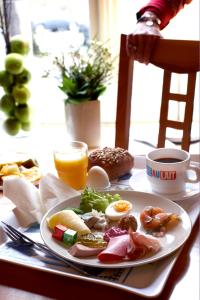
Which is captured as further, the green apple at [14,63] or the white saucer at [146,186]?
the green apple at [14,63]

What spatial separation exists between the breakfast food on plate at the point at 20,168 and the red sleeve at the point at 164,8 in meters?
0.52

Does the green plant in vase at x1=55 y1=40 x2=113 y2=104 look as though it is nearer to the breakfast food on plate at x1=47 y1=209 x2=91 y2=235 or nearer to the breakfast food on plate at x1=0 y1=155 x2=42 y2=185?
the breakfast food on plate at x1=0 y1=155 x2=42 y2=185

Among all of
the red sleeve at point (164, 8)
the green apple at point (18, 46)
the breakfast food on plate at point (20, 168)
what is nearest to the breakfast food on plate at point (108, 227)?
the breakfast food on plate at point (20, 168)

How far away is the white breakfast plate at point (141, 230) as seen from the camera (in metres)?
0.66

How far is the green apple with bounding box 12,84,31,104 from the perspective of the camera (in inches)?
72.0

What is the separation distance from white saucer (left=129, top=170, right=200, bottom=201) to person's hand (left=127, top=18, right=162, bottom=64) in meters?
0.35

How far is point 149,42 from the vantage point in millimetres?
1201

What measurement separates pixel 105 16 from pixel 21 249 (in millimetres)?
1481

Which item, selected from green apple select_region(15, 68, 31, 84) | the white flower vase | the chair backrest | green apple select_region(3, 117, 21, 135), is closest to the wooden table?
the chair backrest

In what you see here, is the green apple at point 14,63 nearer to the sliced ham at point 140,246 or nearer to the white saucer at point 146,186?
the white saucer at point 146,186

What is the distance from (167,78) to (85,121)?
0.47 m

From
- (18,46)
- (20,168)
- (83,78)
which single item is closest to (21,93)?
(18,46)

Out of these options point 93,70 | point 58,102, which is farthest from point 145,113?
point 93,70

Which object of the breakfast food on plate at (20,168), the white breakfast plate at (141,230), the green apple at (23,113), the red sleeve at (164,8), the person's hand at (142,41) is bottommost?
the green apple at (23,113)
